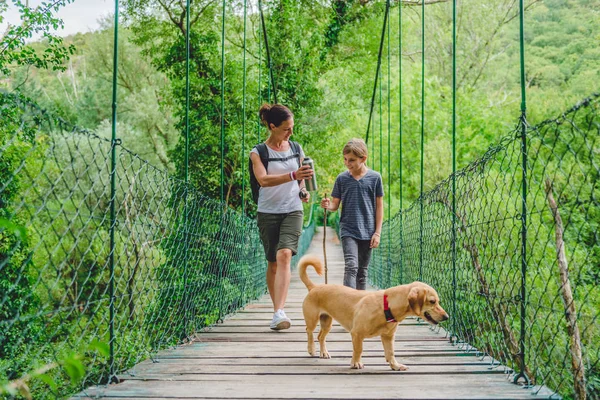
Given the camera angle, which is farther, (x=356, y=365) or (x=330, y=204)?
(x=330, y=204)

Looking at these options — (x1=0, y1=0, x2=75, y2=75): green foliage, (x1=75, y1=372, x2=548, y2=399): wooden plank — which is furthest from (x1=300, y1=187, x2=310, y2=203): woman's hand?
(x1=0, y1=0, x2=75, y2=75): green foliage

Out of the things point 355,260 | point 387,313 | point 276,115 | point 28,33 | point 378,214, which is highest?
point 28,33

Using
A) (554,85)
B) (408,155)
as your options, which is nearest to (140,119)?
(408,155)

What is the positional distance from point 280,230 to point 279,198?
158 mm

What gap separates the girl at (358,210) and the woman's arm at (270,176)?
1.36 feet

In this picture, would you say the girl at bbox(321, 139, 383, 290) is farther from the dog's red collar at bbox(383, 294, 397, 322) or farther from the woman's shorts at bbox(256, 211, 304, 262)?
the dog's red collar at bbox(383, 294, 397, 322)

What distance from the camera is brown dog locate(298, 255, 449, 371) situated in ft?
6.22

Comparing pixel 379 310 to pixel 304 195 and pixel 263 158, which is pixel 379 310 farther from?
pixel 263 158

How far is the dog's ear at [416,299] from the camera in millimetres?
1879

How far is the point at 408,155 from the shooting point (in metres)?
16.8

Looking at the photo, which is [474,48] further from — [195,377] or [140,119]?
[195,377]

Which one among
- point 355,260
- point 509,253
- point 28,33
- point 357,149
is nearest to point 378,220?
point 355,260

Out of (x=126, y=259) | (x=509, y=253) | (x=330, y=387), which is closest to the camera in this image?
(x=330, y=387)

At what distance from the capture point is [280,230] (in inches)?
112
